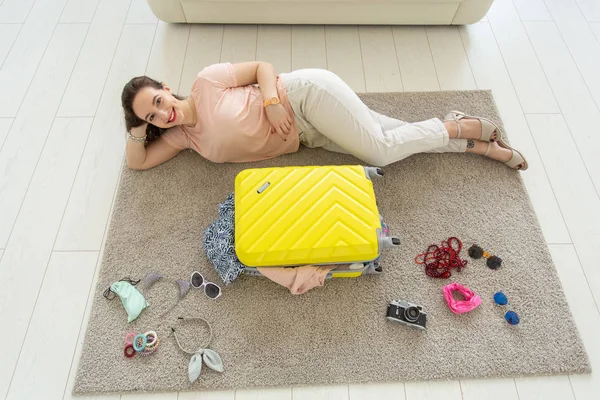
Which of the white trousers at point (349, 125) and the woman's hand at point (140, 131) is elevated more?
the white trousers at point (349, 125)

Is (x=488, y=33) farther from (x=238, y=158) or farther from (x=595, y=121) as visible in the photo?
(x=238, y=158)

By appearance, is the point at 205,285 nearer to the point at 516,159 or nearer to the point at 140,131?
the point at 140,131

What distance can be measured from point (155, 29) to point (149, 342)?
1.64m

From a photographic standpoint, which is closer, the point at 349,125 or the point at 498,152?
the point at 349,125

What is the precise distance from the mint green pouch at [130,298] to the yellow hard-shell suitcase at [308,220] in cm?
41

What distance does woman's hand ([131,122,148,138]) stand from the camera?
157 centimetres

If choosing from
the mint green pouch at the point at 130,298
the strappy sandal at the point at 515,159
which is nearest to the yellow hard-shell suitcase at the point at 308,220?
the mint green pouch at the point at 130,298

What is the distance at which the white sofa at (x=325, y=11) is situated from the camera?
2.02 metres

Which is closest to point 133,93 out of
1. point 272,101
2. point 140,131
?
point 140,131

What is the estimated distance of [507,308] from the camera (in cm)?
146

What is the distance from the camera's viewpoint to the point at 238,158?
1.73m

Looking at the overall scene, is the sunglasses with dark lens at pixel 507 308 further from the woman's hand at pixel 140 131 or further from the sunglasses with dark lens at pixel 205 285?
the woman's hand at pixel 140 131

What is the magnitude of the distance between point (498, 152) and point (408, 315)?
0.79 meters

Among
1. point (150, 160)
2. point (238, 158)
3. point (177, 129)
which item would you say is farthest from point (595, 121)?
point (150, 160)
